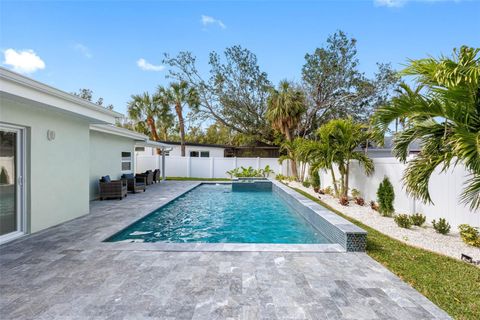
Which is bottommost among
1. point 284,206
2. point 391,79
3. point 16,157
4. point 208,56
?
point 284,206

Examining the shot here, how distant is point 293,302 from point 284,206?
24.7 ft

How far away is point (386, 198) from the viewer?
7559 millimetres

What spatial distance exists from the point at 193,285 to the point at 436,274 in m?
3.55

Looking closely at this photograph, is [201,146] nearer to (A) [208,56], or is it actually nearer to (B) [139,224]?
(A) [208,56]

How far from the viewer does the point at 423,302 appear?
3014 mm

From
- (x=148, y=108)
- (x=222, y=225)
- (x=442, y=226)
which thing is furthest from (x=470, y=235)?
(x=148, y=108)

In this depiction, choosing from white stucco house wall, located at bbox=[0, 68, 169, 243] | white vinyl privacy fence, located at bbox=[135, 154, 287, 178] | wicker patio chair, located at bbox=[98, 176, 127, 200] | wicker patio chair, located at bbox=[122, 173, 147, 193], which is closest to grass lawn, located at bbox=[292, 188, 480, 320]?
white stucco house wall, located at bbox=[0, 68, 169, 243]

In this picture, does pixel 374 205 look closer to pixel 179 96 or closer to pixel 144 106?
pixel 179 96

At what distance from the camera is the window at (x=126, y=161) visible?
1309 cm

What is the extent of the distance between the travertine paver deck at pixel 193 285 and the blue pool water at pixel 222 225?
147 centimetres

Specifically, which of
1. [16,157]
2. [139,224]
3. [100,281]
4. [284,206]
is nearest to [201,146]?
[284,206]

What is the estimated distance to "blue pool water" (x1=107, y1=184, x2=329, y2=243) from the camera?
20.0ft

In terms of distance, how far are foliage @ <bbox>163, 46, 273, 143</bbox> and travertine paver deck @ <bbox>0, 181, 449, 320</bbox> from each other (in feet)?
66.9

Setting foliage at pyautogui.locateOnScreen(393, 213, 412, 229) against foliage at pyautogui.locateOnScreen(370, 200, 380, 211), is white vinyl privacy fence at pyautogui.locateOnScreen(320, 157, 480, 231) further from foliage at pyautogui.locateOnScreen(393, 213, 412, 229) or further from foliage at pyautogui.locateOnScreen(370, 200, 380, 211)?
foliage at pyautogui.locateOnScreen(393, 213, 412, 229)
